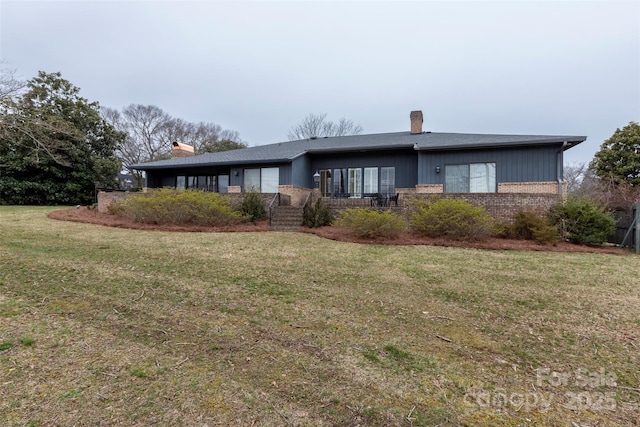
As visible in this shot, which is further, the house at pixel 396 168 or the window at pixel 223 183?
the window at pixel 223 183

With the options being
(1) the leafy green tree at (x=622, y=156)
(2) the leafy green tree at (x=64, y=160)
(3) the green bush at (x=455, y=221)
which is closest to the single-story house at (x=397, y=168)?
(3) the green bush at (x=455, y=221)

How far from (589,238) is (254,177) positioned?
46.9ft

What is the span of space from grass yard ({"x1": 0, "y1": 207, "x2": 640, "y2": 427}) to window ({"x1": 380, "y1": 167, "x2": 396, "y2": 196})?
9857 mm

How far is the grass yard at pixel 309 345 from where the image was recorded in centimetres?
205

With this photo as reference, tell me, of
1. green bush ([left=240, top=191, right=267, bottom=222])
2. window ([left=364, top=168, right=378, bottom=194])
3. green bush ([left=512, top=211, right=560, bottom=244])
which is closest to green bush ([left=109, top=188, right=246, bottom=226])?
green bush ([left=240, top=191, right=267, bottom=222])

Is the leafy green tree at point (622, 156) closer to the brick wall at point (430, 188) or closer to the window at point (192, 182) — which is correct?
the brick wall at point (430, 188)

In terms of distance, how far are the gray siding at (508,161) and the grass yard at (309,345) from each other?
802 cm

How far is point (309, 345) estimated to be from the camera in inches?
116

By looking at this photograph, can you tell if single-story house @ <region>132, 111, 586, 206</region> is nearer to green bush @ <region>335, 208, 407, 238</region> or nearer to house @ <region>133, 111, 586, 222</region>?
house @ <region>133, 111, 586, 222</region>

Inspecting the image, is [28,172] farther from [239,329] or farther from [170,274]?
[239,329]

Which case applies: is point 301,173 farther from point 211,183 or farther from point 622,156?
point 622,156

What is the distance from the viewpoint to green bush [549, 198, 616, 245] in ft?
31.0

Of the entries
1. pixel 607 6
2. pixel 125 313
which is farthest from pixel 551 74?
pixel 125 313

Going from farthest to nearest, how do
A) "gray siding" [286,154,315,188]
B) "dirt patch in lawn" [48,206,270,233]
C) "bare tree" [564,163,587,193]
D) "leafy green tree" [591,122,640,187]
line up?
"bare tree" [564,163,587,193], "leafy green tree" [591,122,640,187], "gray siding" [286,154,315,188], "dirt patch in lawn" [48,206,270,233]
